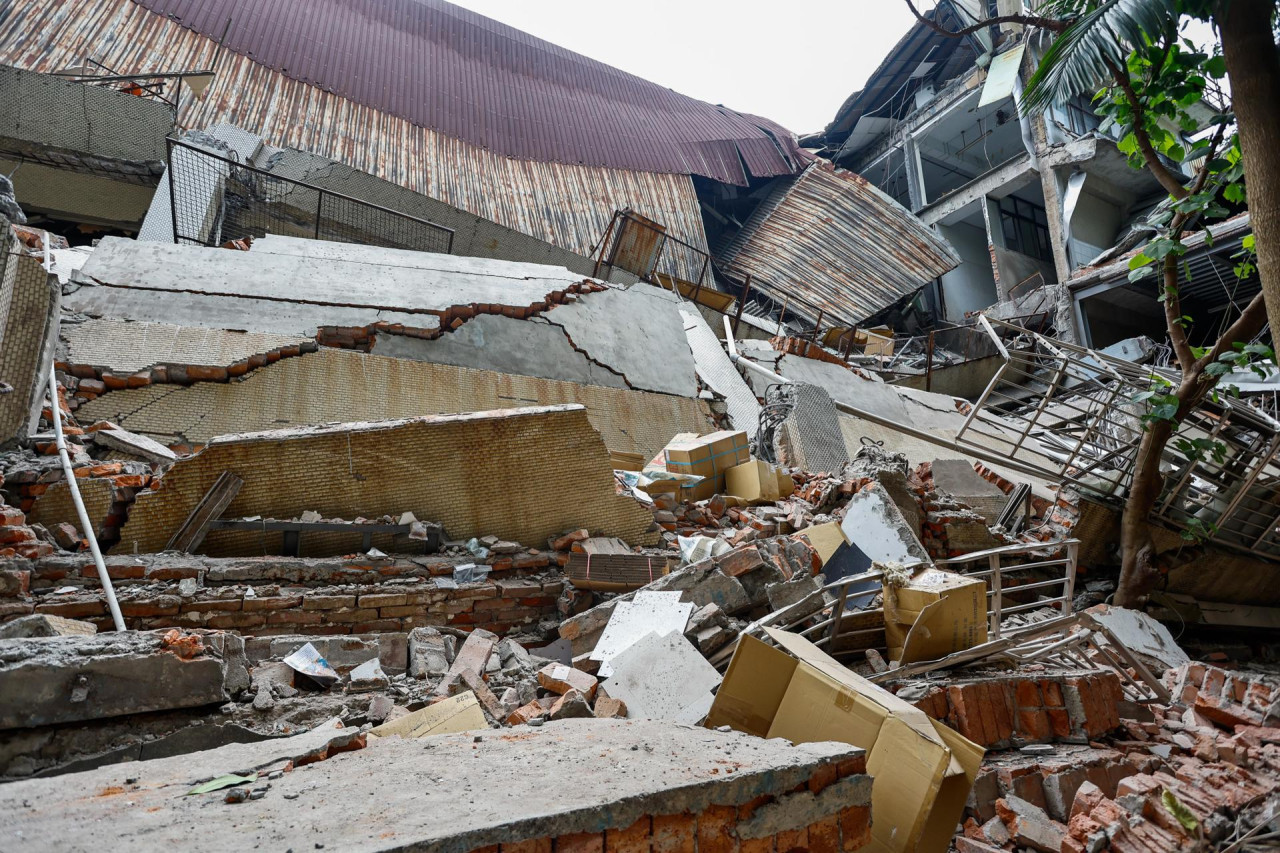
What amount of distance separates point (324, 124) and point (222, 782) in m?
11.7

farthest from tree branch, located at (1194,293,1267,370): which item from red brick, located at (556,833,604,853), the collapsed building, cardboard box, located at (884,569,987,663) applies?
red brick, located at (556,833,604,853)

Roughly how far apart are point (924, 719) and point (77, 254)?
7.29 meters

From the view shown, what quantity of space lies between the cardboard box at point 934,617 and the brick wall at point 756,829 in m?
1.56

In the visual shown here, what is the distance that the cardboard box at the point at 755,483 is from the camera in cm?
585

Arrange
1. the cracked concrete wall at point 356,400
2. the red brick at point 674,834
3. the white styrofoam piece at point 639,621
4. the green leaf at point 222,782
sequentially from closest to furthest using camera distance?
1. the red brick at point 674,834
2. the green leaf at point 222,782
3. the white styrofoam piece at point 639,621
4. the cracked concrete wall at point 356,400

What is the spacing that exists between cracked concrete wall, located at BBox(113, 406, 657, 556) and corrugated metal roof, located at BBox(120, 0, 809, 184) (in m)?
10.3

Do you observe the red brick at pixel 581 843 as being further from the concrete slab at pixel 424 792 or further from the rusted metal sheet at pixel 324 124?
the rusted metal sheet at pixel 324 124

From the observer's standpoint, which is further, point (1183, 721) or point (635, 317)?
point (635, 317)

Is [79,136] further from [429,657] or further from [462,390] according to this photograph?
[429,657]

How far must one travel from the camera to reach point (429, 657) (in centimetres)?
349

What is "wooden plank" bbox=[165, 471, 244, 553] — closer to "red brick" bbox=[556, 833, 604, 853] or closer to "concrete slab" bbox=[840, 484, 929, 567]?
"red brick" bbox=[556, 833, 604, 853]

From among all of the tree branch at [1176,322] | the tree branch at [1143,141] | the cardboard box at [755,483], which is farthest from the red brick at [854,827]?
the tree branch at [1176,322]

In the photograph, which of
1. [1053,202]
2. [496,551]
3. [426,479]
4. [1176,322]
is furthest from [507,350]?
[1053,202]

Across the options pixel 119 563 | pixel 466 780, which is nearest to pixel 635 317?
pixel 119 563
